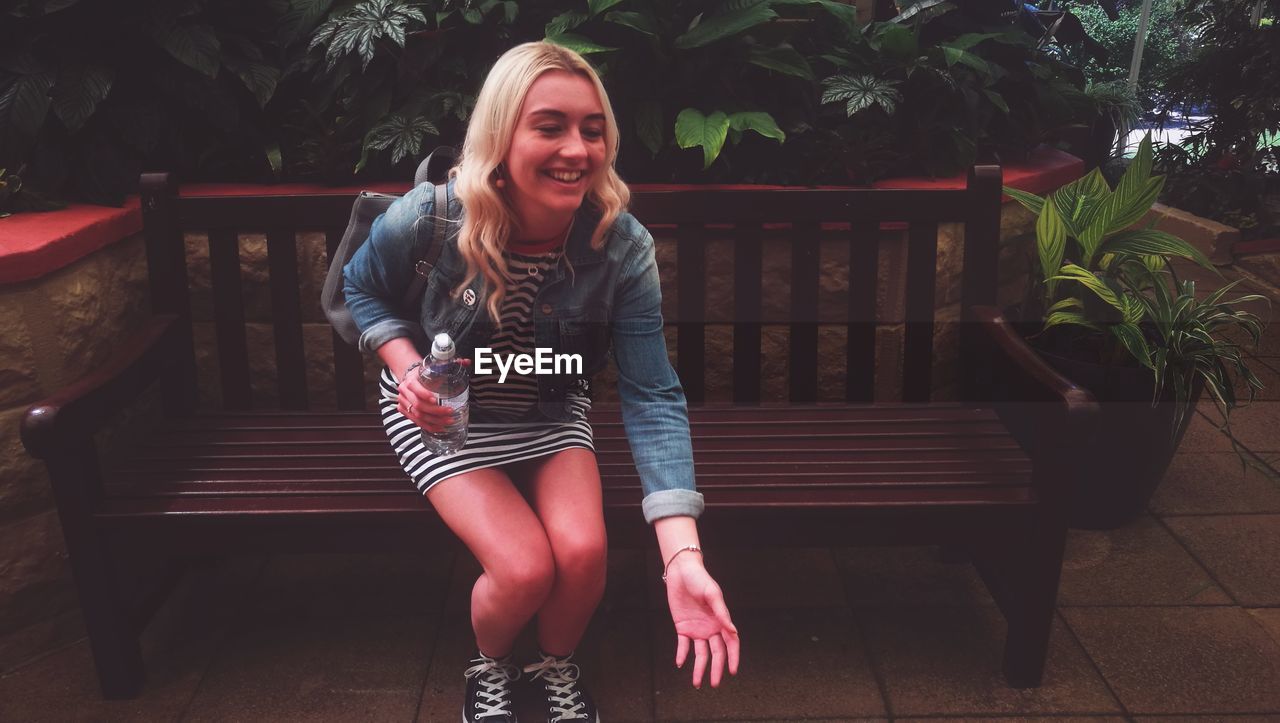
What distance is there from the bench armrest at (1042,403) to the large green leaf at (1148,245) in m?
0.64

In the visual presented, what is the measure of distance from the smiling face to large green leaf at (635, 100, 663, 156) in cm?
129

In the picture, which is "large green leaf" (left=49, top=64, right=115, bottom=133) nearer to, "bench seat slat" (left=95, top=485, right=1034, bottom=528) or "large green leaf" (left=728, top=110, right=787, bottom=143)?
"bench seat slat" (left=95, top=485, right=1034, bottom=528)

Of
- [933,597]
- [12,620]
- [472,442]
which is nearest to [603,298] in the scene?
[472,442]

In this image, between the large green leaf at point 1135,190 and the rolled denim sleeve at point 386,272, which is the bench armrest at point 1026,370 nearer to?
the large green leaf at point 1135,190

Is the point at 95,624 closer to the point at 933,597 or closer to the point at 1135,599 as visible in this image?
the point at 933,597

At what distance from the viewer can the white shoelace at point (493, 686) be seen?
7.68 feet

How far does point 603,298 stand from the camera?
2.26 metres

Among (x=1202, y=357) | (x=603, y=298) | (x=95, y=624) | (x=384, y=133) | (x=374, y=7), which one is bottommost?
(x=95, y=624)

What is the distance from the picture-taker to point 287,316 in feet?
9.71

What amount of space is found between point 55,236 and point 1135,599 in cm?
301

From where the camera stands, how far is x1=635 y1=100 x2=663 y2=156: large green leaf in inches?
134

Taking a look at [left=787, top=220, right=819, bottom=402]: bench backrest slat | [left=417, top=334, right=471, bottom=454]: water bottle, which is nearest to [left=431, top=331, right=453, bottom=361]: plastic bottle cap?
[left=417, top=334, right=471, bottom=454]: water bottle

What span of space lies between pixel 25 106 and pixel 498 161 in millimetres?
1632

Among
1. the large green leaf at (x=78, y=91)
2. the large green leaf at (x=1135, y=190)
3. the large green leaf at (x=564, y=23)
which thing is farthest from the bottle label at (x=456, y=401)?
the large green leaf at (x=1135, y=190)
